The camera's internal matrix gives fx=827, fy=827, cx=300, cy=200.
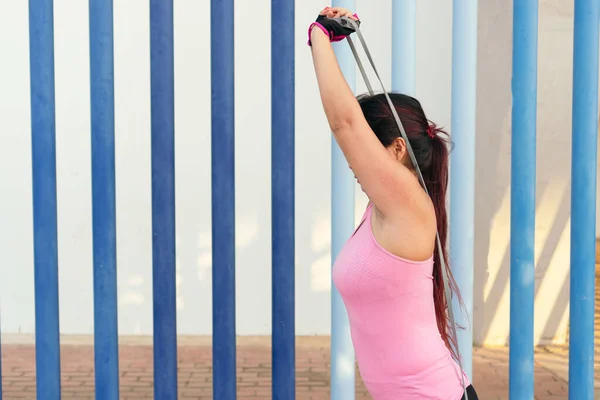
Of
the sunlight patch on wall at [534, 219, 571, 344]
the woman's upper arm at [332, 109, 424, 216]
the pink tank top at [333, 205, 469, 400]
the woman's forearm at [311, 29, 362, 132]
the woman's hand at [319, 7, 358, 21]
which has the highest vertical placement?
the woman's hand at [319, 7, 358, 21]

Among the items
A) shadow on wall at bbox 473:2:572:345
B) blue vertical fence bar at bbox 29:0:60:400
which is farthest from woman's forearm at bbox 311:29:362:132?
shadow on wall at bbox 473:2:572:345

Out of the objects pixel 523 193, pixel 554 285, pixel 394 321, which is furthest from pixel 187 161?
pixel 394 321

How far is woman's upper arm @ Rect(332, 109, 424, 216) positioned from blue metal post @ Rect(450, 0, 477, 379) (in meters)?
1.16

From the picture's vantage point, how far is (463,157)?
3045mm

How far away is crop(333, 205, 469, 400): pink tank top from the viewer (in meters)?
1.97

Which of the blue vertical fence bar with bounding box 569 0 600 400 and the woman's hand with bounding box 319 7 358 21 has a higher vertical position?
the woman's hand with bounding box 319 7 358 21

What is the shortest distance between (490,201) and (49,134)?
3.50 metres

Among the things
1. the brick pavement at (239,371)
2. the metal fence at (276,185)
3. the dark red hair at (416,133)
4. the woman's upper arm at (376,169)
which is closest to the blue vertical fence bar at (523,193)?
the metal fence at (276,185)

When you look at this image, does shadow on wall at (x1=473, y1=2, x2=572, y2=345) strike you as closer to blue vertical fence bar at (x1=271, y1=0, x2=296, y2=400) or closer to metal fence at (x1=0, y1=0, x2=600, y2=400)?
metal fence at (x1=0, y1=0, x2=600, y2=400)

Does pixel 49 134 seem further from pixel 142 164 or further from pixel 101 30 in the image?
pixel 142 164

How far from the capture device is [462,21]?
3012 millimetres

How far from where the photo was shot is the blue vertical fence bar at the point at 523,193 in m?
3.00

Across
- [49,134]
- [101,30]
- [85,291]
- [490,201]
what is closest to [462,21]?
[101,30]

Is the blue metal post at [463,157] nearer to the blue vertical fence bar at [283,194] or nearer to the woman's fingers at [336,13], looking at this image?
the blue vertical fence bar at [283,194]
